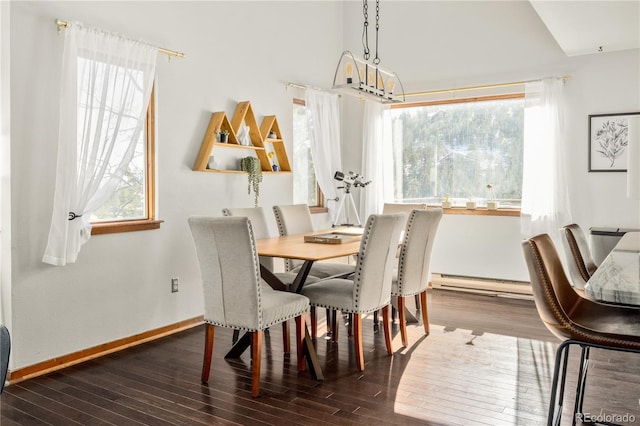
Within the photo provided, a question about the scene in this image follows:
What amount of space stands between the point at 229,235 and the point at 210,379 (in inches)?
37.7

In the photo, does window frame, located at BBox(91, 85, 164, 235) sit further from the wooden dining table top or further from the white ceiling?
the white ceiling

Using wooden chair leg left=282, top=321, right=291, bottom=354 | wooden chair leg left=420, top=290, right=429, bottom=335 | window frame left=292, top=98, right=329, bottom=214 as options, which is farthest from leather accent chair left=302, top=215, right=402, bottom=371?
window frame left=292, top=98, right=329, bottom=214

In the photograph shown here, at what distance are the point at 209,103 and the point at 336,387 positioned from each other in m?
2.72

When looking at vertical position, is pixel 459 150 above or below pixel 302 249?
above

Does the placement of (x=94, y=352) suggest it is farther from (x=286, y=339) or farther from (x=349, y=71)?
(x=349, y=71)

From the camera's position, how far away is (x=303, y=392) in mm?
3045

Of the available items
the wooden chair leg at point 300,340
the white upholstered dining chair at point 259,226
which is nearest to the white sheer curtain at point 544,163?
the white upholstered dining chair at point 259,226

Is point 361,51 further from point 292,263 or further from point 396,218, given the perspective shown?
point 396,218

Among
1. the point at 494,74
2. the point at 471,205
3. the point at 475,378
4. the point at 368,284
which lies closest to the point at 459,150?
the point at 471,205

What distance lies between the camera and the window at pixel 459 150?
18.9 feet

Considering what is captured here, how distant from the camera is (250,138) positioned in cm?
515

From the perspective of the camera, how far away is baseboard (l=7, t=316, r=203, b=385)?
129 inches

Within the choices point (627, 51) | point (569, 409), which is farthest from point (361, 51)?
point (569, 409)

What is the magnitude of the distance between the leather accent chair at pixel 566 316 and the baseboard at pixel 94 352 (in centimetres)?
295
